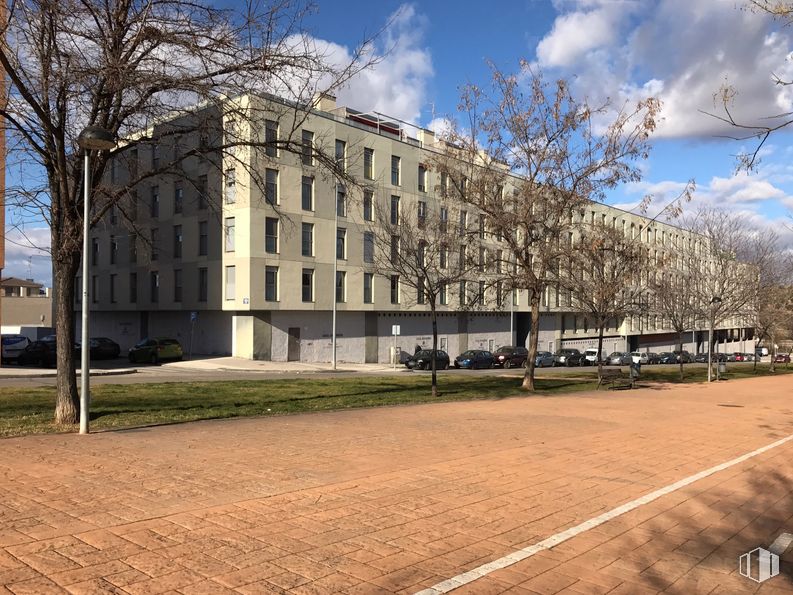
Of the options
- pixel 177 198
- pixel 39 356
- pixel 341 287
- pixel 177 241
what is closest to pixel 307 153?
pixel 39 356

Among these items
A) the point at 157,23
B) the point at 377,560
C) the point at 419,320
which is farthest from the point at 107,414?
the point at 419,320

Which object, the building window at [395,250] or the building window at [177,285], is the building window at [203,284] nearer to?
the building window at [177,285]

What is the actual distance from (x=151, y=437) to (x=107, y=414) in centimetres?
307

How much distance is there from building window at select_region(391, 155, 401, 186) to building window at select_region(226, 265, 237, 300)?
1429cm

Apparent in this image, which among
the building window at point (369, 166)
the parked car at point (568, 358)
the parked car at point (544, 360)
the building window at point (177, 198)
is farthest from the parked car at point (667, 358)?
the building window at point (177, 198)

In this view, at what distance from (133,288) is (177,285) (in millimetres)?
6522

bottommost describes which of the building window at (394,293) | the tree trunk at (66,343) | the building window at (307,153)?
the tree trunk at (66,343)

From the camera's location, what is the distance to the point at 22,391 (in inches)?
668

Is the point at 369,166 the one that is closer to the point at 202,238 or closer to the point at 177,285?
the point at 202,238

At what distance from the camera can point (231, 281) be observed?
40.8 m

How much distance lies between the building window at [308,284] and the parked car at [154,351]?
883 cm

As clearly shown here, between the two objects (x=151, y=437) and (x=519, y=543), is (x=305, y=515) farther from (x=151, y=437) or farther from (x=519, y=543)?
(x=151, y=437)

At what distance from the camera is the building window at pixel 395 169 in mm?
48469

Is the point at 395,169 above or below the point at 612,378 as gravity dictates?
above
